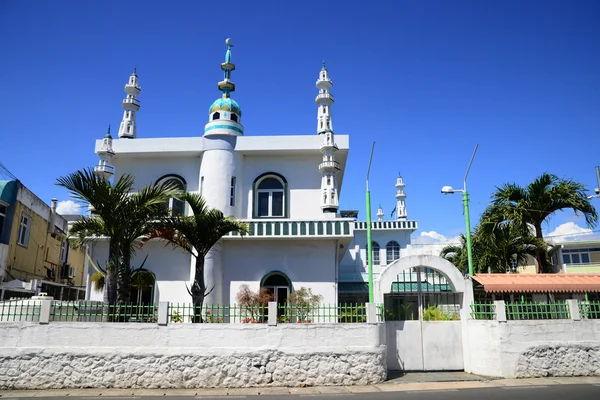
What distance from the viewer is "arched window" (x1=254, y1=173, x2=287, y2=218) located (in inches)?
730

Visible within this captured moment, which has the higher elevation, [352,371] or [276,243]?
[276,243]

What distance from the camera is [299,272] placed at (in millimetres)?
17125

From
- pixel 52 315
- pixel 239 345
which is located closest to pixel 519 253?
pixel 239 345

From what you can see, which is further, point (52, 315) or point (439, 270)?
point (439, 270)

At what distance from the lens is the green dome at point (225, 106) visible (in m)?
19.2

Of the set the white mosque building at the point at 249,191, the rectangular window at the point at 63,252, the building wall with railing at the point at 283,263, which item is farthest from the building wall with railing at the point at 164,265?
the rectangular window at the point at 63,252

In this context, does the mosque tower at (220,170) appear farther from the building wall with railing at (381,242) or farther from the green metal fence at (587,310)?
the building wall with railing at (381,242)

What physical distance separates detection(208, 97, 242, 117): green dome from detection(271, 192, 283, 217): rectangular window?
4216 mm

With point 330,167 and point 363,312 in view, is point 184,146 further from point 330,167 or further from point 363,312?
point 363,312

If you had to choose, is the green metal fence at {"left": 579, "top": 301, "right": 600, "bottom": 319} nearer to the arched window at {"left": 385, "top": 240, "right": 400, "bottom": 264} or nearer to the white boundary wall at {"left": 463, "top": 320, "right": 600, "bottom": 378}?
the white boundary wall at {"left": 463, "top": 320, "right": 600, "bottom": 378}

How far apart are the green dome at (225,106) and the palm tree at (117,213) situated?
Answer: 26.8 feet

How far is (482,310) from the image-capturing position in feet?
42.4

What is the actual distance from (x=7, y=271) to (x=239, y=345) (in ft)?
48.7

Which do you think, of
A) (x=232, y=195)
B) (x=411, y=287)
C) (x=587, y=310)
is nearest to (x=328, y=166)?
(x=232, y=195)
